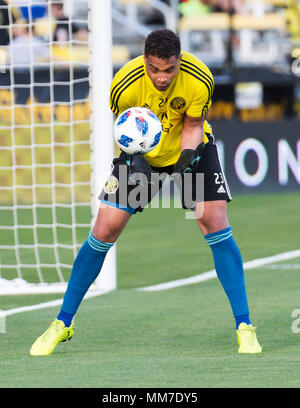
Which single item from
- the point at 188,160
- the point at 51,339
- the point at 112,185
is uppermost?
the point at 188,160

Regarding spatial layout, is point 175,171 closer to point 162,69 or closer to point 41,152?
point 162,69

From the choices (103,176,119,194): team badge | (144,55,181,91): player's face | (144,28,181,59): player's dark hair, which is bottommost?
(103,176,119,194): team badge

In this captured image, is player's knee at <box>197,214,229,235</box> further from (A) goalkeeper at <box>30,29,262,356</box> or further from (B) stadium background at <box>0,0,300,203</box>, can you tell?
(B) stadium background at <box>0,0,300,203</box>

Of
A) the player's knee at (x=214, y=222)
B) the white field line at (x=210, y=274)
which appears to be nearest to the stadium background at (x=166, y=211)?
the white field line at (x=210, y=274)

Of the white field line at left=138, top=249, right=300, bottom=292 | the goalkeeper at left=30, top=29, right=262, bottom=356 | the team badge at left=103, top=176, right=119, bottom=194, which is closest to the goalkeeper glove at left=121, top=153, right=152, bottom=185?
the goalkeeper at left=30, top=29, right=262, bottom=356

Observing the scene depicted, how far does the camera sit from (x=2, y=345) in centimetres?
577

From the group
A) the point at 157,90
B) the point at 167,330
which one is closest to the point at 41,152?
the point at 167,330

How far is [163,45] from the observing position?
5043mm

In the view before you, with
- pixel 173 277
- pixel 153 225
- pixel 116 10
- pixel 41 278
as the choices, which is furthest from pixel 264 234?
pixel 116 10

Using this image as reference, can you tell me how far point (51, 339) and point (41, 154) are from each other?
748 centimetres

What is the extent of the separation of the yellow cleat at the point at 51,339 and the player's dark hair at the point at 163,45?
161 centimetres

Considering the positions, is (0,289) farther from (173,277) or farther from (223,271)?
(223,271)

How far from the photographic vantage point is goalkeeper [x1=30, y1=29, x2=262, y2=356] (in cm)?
537

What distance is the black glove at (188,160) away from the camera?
211 inches
